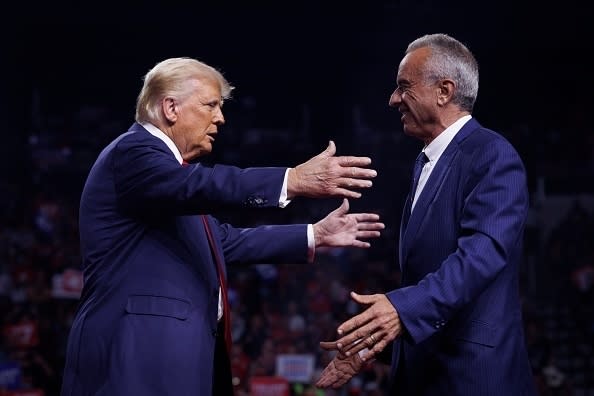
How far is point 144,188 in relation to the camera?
1.99 m

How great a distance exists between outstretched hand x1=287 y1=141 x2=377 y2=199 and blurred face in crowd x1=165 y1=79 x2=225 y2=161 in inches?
15.6

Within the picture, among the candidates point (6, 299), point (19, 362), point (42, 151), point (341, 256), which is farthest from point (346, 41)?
point (19, 362)

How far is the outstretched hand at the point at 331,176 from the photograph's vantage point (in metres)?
1.90

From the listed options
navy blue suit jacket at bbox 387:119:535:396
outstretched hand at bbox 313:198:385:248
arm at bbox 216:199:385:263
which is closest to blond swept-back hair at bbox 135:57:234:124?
arm at bbox 216:199:385:263

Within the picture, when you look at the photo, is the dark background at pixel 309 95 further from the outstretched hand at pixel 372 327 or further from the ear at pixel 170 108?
the outstretched hand at pixel 372 327

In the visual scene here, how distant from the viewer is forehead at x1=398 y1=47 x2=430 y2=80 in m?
2.16

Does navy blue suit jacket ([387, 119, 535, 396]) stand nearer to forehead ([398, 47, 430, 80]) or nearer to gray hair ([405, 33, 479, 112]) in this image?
gray hair ([405, 33, 479, 112])

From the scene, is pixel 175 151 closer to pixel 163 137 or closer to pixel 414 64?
pixel 163 137

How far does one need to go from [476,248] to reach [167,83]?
928mm

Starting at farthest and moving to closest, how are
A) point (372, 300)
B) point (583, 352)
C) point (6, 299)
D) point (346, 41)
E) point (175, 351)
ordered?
point (346, 41) < point (583, 352) < point (6, 299) < point (175, 351) < point (372, 300)

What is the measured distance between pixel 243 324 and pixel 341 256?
2776 mm

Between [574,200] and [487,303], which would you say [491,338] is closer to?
[487,303]

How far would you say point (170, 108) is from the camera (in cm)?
218

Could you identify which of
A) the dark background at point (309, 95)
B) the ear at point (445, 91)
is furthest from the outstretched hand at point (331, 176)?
the dark background at point (309, 95)
